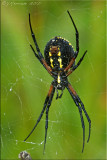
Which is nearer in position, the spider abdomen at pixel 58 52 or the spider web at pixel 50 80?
the spider abdomen at pixel 58 52

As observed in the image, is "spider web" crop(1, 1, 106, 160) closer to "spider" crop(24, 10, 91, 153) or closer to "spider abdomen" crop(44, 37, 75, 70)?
"spider" crop(24, 10, 91, 153)

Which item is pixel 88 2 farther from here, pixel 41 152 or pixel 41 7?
pixel 41 152

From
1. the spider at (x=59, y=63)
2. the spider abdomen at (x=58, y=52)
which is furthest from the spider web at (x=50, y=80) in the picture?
the spider abdomen at (x=58, y=52)

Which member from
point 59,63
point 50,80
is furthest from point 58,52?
point 50,80

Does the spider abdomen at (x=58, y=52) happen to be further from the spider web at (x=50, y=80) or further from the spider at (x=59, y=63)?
the spider web at (x=50, y=80)

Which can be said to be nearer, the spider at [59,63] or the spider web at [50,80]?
the spider at [59,63]

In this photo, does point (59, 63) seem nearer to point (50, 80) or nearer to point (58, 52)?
point (58, 52)

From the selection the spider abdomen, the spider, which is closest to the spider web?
the spider
